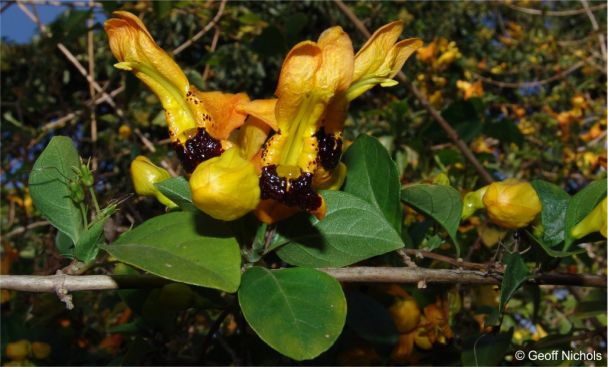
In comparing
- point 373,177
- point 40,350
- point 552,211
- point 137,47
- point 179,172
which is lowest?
point 179,172

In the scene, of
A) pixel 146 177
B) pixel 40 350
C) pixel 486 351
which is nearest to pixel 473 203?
pixel 486 351

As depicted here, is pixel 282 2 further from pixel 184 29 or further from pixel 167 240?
pixel 167 240

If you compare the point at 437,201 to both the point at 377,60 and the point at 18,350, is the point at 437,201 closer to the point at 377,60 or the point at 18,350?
the point at 377,60

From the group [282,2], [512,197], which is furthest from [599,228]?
[282,2]

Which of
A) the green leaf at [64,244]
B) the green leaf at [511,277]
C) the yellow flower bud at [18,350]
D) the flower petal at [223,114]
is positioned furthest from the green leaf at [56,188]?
the yellow flower bud at [18,350]

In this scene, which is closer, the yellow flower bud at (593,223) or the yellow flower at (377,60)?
the yellow flower at (377,60)

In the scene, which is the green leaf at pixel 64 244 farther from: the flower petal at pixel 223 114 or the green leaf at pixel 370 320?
the green leaf at pixel 370 320
